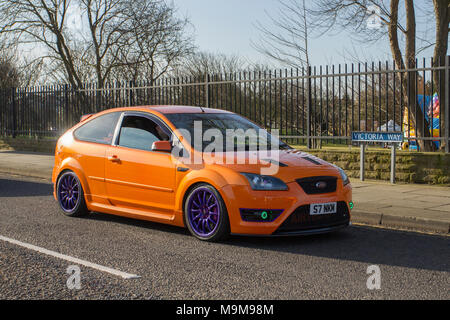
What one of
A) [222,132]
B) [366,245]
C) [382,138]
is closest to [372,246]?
[366,245]

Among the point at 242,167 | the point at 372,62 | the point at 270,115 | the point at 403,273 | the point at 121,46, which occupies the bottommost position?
the point at 403,273

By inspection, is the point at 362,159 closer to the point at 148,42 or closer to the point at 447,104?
the point at 447,104

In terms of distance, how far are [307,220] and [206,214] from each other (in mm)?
1112

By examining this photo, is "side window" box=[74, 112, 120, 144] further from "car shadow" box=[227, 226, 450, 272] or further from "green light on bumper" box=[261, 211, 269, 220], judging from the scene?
"green light on bumper" box=[261, 211, 269, 220]

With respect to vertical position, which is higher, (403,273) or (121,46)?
(121,46)

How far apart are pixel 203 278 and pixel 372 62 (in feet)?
27.4

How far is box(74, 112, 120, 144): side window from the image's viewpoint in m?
7.63

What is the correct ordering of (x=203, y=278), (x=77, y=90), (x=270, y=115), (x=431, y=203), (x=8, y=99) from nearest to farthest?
(x=203, y=278) → (x=431, y=203) → (x=270, y=115) → (x=77, y=90) → (x=8, y=99)

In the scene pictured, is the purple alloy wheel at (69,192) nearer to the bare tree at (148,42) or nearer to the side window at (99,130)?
the side window at (99,130)

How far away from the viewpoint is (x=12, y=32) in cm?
2598

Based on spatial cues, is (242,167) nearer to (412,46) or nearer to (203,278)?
(203,278)

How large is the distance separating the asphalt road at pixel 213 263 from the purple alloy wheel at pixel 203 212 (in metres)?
0.20

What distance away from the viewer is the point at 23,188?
11.6 m

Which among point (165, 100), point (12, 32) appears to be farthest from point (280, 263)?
point (12, 32)
